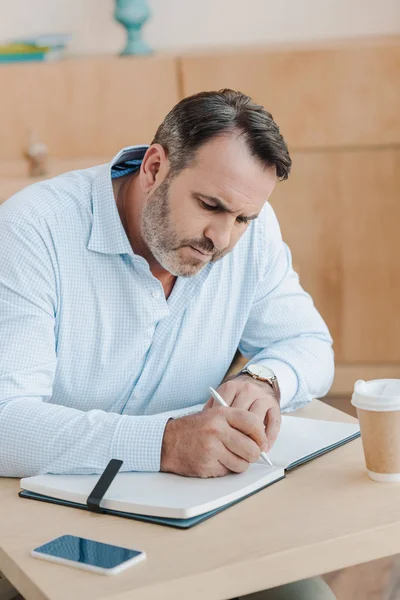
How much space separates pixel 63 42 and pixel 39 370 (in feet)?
7.92

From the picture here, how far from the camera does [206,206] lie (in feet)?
4.90

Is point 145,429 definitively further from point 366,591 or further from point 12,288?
point 366,591

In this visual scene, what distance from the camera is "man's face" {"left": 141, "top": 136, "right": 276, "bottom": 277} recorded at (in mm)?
1453

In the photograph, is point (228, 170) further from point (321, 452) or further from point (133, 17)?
point (133, 17)

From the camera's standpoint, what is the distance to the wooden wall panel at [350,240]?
349 cm

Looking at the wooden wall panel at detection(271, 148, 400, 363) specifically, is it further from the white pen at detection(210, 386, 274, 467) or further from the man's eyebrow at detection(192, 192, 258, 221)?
the white pen at detection(210, 386, 274, 467)

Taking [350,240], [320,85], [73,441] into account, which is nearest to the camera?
[73,441]

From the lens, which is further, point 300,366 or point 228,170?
point 300,366

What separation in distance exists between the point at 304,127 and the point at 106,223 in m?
2.00

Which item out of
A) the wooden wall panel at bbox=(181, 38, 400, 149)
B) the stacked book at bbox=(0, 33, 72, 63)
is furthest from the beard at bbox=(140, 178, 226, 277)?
the stacked book at bbox=(0, 33, 72, 63)

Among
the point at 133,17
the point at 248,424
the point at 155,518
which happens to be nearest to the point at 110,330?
the point at 248,424

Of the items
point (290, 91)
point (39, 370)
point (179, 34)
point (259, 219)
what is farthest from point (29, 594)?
point (179, 34)

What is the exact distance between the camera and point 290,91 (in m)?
3.41

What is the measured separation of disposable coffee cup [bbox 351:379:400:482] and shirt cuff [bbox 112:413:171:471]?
0.91 ft
